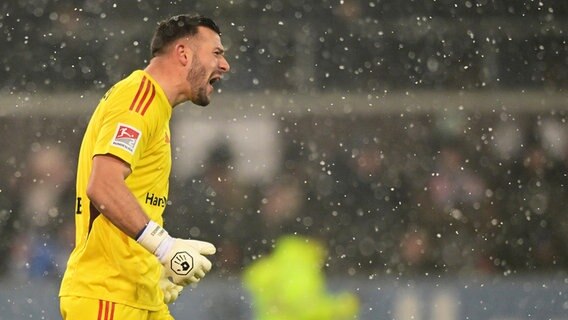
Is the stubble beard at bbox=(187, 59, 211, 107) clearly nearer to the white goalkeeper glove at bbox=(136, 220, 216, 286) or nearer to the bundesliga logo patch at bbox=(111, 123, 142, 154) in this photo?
the bundesliga logo patch at bbox=(111, 123, 142, 154)

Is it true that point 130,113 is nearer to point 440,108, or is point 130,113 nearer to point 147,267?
point 147,267

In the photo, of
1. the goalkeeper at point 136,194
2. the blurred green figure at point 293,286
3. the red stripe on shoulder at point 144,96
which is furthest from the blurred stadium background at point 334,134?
the red stripe on shoulder at point 144,96

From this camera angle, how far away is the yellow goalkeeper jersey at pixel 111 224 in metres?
3.83

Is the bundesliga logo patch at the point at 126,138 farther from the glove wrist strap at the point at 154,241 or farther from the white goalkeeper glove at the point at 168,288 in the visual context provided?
the white goalkeeper glove at the point at 168,288

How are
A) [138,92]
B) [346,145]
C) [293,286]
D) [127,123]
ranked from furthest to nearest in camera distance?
[346,145] < [293,286] < [138,92] < [127,123]

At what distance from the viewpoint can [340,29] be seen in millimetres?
12102

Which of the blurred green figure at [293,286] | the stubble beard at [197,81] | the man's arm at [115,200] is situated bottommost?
the man's arm at [115,200]

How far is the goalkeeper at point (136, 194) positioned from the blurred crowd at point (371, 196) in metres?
6.34

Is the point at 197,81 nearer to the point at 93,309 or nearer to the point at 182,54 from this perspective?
the point at 182,54

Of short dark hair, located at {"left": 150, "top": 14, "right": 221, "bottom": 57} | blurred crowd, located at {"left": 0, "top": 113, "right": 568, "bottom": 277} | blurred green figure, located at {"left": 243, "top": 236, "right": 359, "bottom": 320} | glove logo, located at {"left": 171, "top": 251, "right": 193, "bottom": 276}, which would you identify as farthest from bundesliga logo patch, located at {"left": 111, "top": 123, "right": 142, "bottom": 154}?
blurred crowd, located at {"left": 0, "top": 113, "right": 568, "bottom": 277}

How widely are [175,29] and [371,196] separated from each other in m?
7.09

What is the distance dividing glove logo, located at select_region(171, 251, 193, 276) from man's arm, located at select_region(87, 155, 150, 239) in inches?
5.0

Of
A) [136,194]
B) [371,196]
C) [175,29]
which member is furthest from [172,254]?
[371,196]

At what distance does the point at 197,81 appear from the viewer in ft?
13.5
